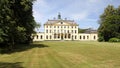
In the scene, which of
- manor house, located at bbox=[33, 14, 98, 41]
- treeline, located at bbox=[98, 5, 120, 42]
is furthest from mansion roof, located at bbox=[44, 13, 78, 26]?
treeline, located at bbox=[98, 5, 120, 42]

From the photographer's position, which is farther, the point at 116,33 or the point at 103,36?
the point at 103,36

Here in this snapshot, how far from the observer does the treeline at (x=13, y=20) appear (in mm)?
25219

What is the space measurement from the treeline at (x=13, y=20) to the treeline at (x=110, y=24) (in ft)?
151

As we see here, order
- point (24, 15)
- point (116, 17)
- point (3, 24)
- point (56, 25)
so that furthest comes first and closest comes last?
point (56, 25)
point (116, 17)
point (24, 15)
point (3, 24)

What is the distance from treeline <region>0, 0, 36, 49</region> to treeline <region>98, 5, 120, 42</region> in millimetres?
46080

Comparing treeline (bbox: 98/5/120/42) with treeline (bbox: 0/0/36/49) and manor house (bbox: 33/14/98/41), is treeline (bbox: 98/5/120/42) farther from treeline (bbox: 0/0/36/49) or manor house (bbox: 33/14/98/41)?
treeline (bbox: 0/0/36/49)

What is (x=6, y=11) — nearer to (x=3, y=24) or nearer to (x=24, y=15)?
(x=3, y=24)

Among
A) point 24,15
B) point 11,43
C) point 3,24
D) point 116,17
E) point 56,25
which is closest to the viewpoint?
point 3,24

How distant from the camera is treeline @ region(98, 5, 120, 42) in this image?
77750mm

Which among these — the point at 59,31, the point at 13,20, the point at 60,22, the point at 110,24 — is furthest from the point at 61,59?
the point at 60,22

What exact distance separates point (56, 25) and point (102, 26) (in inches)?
1682

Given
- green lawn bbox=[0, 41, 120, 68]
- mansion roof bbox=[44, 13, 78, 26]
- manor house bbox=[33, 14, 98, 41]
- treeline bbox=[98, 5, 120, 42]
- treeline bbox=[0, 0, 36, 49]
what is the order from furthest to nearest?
mansion roof bbox=[44, 13, 78, 26] → manor house bbox=[33, 14, 98, 41] → treeline bbox=[98, 5, 120, 42] → treeline bbox=[0, 0, 36, 49] → green lawn bbox=[0, 41, 120, 68]

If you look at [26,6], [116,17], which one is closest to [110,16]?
[116,17]

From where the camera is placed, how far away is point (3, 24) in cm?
2520
